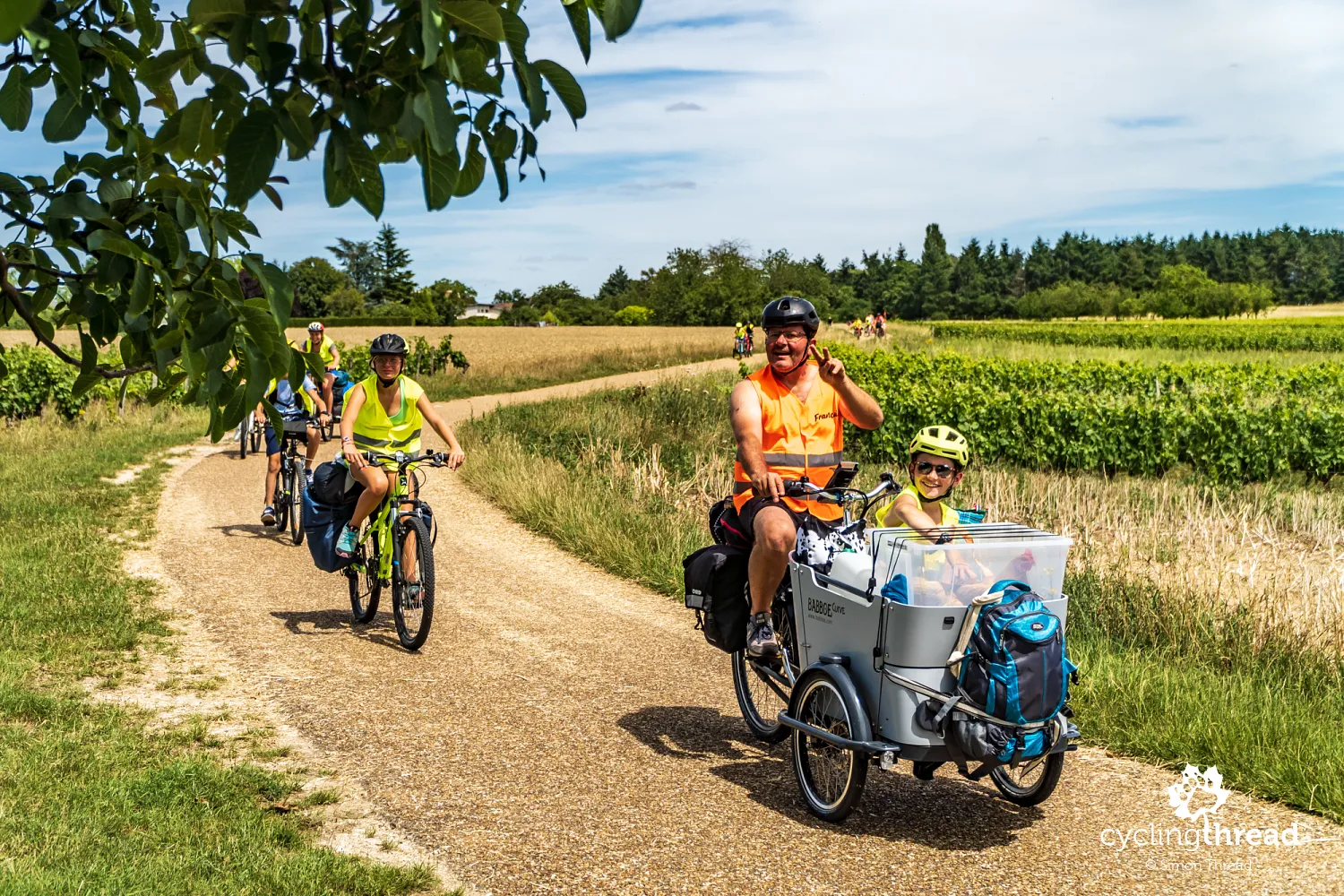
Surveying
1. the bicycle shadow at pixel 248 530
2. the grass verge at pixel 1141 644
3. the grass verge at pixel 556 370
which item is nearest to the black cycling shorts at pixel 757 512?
the grass verge at pixel 1141 644

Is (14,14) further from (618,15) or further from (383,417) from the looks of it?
(383,417)

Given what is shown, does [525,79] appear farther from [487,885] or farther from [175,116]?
[487,885]

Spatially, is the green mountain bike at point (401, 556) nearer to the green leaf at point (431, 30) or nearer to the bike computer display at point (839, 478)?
the bike computer display at point (839, 478)

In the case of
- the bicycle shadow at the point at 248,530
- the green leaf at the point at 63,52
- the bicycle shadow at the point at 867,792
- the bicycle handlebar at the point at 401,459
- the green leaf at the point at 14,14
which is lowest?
the bicycle shadow at the point at 867,792

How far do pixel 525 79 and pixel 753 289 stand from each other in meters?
96.7

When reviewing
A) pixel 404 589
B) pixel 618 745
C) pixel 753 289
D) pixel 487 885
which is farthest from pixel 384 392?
pixel 753 289

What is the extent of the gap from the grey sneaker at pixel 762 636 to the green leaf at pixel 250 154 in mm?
3819

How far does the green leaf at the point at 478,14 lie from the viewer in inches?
65.6

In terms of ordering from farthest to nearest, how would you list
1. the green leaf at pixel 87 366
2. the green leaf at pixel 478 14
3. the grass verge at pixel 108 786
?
the grass verge at pixel 108 786, the green leaf at pixel 87 366, the green leaf at pixel 478 14

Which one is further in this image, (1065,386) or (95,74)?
(1065,386)

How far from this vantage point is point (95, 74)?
265cm

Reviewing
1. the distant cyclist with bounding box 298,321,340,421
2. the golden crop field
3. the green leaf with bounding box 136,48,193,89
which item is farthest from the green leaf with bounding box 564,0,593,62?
the golden crop field

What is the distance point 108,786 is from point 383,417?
3.43 meters

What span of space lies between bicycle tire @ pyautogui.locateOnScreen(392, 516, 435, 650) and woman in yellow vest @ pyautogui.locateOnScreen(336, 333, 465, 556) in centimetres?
36
